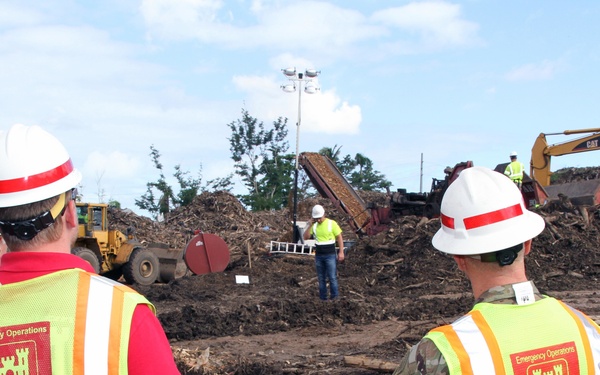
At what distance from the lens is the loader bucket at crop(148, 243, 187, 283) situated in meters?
18.9

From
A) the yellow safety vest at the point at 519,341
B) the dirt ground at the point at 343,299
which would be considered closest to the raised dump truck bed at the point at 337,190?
the dirt ground at the point at 343,299

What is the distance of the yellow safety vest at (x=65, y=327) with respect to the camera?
181 cm

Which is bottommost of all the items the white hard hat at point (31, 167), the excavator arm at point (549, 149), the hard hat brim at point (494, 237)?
the hard hat brim at point (494, 237)

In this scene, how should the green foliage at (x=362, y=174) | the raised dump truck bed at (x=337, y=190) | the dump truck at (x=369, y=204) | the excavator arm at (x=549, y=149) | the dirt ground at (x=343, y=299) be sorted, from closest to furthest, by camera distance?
the dirt ground at (x=343, y=299) < the dump truck at (x=369, y=204) < the excavator arm at (x=549, y=149) < the raised dump truck bed at (x=337, y=190) < the green foliage at (x=362, y=174)

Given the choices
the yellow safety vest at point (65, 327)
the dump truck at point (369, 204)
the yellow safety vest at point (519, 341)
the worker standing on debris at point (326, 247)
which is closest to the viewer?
the yellow safety vest at point (65, 327)

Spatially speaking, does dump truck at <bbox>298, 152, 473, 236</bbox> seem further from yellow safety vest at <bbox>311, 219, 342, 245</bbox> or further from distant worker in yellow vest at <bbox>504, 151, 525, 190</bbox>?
yellow safety vest at <bbox>311, 219, 342, 245</bbox>

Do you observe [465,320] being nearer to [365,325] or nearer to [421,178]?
[365,325]

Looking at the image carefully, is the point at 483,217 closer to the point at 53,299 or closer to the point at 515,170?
the point at 53,299

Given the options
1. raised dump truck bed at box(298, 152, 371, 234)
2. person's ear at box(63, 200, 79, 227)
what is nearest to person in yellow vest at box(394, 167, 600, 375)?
Answer: person's ear at box(63, 200, 79, 227)

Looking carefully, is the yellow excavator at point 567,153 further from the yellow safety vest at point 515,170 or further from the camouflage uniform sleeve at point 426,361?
the camouflage uniform sleeve at point 426,361

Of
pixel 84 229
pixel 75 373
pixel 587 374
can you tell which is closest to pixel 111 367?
pixel 75 373

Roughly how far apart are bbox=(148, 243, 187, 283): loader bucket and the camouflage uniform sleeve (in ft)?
57.0

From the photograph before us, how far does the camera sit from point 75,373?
1.80 meters

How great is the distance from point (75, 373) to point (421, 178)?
187ft
